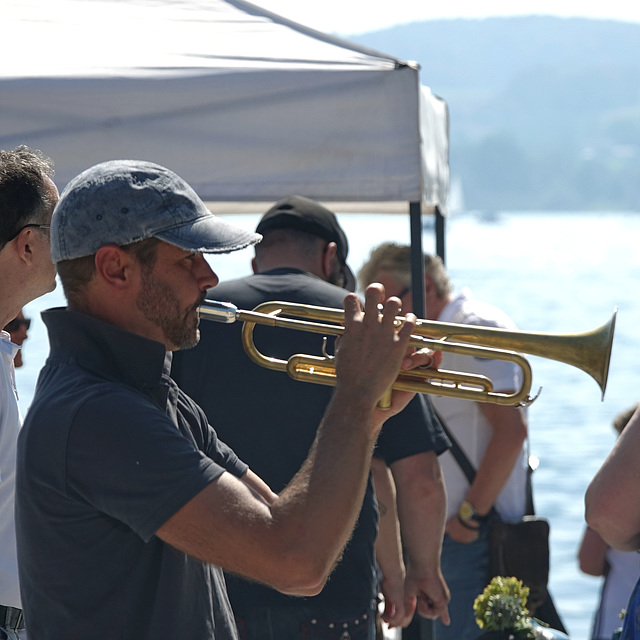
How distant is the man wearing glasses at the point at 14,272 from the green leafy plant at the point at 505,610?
1606mm

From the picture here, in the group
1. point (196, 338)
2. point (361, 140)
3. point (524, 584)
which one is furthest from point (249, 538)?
point (524, 584)

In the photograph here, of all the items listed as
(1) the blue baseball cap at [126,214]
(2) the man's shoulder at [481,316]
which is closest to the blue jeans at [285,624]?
(1) the blue baseball cap at [126,214]

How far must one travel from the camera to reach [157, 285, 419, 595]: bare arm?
1.58 meters

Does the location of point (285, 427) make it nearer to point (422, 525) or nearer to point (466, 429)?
point (422, 525)

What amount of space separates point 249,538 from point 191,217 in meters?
0.55

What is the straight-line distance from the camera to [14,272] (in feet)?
7.75

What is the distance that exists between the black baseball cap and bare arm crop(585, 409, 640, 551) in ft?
4.05

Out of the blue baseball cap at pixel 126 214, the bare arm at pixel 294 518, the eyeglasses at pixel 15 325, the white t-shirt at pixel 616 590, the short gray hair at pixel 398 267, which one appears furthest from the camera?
the short gray hair at pixel 398 267

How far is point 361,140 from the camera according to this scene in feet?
10.0

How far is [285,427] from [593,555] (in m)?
2.07

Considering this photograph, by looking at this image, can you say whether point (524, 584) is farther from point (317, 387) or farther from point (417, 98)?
point (417, 98)

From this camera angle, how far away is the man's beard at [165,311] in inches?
69.6

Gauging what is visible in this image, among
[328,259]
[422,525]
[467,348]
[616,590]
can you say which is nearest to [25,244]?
[467,348]

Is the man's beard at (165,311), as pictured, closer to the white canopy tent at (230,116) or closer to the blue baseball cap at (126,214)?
the blue baseball cap at (126,214)
